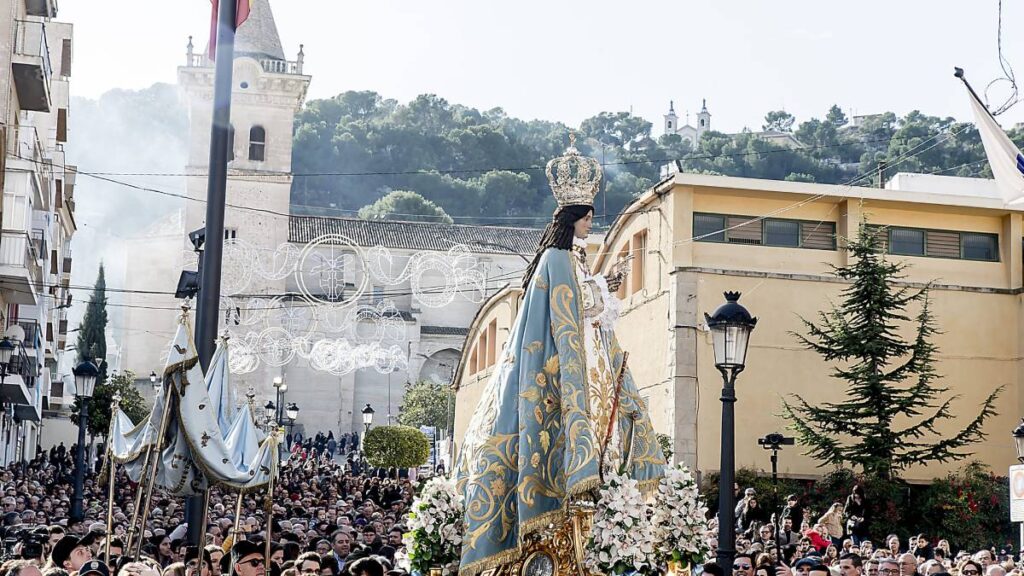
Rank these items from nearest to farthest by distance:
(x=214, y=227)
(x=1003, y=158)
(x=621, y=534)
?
(x=621, y=534), (x=214, y=227), (x=1003, y=158)

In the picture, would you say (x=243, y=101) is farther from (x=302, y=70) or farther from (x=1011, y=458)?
(x=1011, y=458)

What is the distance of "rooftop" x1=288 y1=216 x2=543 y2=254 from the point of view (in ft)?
247

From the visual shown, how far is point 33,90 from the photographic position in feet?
97.9

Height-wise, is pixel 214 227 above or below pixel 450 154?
below

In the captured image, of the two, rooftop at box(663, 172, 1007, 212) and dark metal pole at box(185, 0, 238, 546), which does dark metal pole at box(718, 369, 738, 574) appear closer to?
dark metal pole at box(185, 0, 238, 546)

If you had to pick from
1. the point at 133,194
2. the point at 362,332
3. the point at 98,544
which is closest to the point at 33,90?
the point at 98,544

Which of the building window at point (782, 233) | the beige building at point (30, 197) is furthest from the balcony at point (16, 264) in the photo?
the building window at point (782, 233)

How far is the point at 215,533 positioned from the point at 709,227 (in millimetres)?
17009

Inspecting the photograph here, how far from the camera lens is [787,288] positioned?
3036cm

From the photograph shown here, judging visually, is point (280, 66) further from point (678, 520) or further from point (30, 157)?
point (678, 520)

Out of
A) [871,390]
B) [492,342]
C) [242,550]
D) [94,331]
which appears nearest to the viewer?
[242,550]

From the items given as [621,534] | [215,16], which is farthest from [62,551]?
[215,16]

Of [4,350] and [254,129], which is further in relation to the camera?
[254,129]

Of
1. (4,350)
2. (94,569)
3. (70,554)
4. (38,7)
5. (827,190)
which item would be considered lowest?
(70,554)
